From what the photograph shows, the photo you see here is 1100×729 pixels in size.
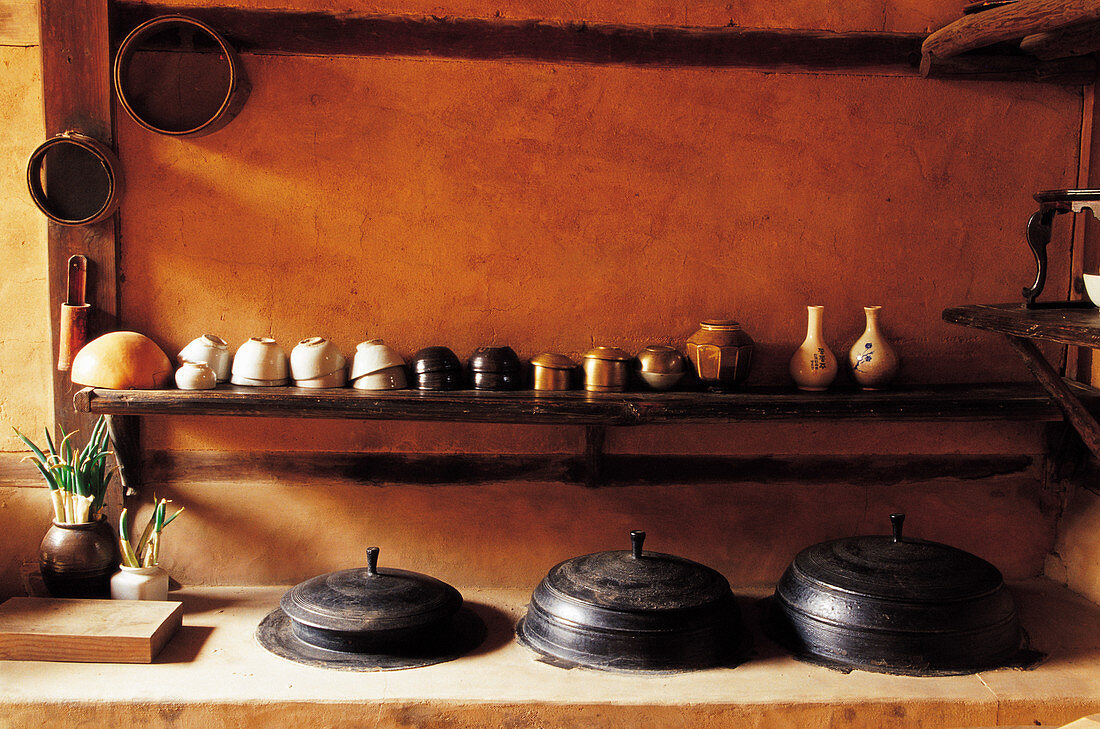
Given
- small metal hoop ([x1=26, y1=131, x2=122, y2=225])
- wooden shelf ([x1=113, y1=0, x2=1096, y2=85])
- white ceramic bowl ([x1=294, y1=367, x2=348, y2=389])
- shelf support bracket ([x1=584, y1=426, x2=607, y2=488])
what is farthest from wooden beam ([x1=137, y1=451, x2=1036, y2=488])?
wooden shelf ([x1=113, y1=0, x2=1096, y2=85])

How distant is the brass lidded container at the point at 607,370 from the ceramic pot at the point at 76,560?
5.43ft

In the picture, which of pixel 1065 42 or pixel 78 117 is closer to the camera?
pixel 1065 42

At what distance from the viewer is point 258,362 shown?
9.27 feet

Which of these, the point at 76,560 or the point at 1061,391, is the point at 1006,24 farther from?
the point at 76,560

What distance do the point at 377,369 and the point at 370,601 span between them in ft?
2.41

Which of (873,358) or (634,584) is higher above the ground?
(873,358)

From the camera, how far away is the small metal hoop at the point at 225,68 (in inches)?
109

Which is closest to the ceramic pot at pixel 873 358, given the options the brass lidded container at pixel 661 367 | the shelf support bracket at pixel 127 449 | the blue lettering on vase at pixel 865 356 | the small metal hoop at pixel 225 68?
the blue lettering on vase at pixel 865 356

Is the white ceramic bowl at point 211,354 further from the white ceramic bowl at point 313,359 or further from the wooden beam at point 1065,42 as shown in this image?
the wooden beam at point 1065,42

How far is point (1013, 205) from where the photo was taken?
3.07 meters

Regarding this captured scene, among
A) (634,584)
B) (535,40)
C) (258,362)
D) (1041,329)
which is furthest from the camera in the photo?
(535,40)

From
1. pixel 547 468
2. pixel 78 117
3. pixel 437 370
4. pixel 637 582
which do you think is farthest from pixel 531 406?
pixel 78 117

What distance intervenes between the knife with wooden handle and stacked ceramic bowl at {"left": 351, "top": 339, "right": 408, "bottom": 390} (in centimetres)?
90

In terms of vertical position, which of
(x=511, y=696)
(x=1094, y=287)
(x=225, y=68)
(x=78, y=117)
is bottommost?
(x=511, y=696)
